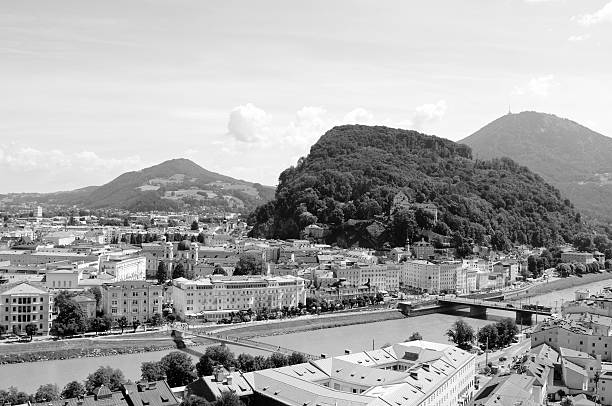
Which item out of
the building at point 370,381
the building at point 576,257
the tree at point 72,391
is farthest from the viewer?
the building at point 576,257

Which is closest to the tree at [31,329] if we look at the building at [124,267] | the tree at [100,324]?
the tree at [100,324]

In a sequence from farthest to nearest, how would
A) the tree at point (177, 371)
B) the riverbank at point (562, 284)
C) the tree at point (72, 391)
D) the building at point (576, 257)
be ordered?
1. the building at point (576, 257)
2. the riverbank at point (562, 284)
3. the tree at point (177, 371)
4. the tree at point (72, 391)

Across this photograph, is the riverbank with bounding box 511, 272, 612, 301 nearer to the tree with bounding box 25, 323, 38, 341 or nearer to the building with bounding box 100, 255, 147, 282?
the building with bounding box 100, 255, 147, 282

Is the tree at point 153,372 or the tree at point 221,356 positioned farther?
the tree at point 221,356

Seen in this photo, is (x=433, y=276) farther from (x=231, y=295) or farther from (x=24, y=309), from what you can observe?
(x=24, y=309)

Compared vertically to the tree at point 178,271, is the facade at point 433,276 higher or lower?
lower

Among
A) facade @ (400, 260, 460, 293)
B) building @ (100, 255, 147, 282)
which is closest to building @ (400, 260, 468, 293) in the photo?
facade @ (400, 260, 460, 293)

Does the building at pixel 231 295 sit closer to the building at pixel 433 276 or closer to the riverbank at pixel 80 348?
the riverbank at pixel 80 348

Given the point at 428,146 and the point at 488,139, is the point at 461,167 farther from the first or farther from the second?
the point at 488,139

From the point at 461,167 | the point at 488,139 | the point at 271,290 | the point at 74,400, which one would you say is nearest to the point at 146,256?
the point at 271,290
